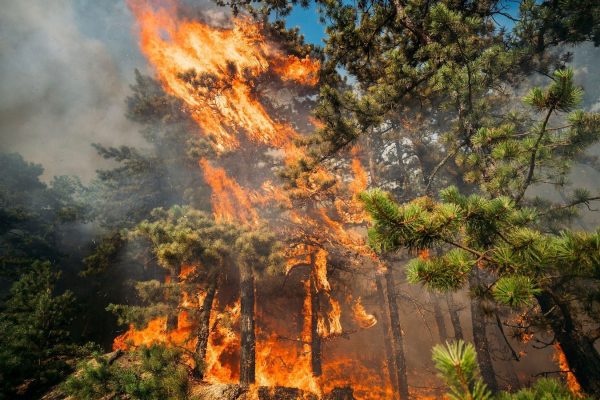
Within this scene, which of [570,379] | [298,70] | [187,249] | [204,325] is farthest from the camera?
[298,70]

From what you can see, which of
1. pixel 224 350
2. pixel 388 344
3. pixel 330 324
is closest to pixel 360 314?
pixel 388 344

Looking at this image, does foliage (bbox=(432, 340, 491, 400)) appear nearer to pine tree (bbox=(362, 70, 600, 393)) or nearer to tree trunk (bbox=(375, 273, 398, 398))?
pine tree (bbox=(362, 70, 600, 393))

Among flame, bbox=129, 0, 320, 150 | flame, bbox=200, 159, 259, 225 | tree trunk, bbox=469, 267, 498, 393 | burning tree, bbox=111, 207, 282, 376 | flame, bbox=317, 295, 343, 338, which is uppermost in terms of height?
flame, bbox=129, 0, 320, 150

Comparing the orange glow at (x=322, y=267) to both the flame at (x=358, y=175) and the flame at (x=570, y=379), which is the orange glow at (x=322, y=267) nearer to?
the flame at (x=358, y=175)

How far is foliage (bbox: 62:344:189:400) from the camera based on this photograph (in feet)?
19.2

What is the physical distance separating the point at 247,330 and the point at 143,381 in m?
6.92

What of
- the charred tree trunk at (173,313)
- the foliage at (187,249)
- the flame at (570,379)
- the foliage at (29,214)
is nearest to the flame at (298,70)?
the foliage at (187,249)

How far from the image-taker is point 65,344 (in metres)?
9.13

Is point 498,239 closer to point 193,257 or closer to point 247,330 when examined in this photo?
point 193,257

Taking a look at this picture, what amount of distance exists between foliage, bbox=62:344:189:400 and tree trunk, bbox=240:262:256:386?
570 centimetres

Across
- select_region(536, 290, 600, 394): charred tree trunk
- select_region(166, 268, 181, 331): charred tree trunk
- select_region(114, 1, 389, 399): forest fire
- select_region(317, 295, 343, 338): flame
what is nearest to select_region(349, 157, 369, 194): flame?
select_region(114, 1, 389, 399): forest fire

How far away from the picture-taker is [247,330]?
12469 mm

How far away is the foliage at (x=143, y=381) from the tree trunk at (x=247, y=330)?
5.70 metres

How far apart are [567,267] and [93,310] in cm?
2355
